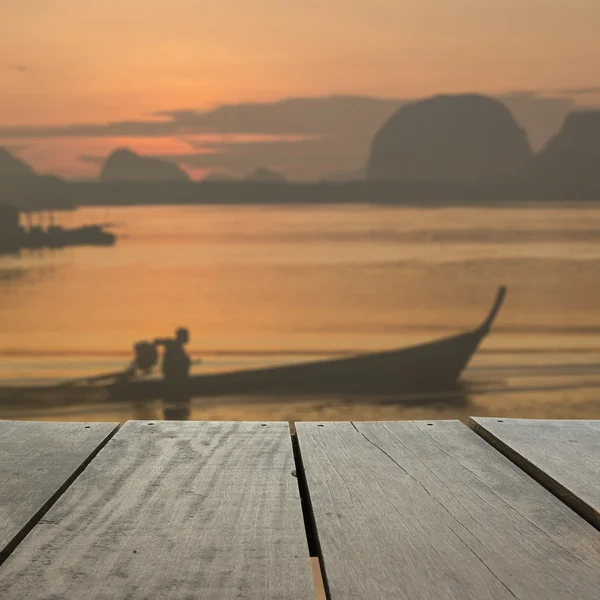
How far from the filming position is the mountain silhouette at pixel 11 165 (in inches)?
336

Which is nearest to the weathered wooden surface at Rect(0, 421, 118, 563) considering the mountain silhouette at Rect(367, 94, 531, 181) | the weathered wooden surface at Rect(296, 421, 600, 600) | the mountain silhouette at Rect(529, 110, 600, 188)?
the weathered wooden surface at Rect(296, 421, 600, 600)

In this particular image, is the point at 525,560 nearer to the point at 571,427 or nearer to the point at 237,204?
the point at 571,427

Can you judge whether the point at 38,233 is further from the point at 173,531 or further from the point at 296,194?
the point at 173,531

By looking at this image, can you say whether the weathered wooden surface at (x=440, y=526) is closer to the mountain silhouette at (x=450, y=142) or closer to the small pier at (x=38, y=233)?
the small pier at (x=38, y=233)

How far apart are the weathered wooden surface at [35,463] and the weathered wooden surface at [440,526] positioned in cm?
21

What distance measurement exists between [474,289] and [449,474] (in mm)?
7755

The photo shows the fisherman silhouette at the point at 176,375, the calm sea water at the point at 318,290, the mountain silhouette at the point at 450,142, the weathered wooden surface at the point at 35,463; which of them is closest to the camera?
the weathered wooden surface at the point at 35,463

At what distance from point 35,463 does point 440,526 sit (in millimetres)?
377

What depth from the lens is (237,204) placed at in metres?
8.74

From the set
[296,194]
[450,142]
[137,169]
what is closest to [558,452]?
[296,194]

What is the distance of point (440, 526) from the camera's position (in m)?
0.57

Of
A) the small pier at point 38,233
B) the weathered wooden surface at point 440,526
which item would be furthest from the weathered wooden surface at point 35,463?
the small pier at point 38,233

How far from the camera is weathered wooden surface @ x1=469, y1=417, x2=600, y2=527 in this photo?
646 mm

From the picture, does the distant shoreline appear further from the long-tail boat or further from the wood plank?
the wood plank
